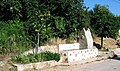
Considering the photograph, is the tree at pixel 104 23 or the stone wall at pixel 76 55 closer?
the stone wall at pixel 76 55

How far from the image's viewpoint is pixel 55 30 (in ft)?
69.2

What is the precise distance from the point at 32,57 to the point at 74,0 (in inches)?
328

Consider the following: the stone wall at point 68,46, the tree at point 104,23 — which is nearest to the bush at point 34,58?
the stone wall at point 68,46

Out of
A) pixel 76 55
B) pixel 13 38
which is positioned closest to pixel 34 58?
pixel 13 38

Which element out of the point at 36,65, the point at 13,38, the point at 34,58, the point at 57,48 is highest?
the point at 13,38

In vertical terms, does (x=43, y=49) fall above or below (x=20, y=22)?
below

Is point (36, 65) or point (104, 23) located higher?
point (104, 23)

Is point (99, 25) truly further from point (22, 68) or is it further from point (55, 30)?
point (22, 68)

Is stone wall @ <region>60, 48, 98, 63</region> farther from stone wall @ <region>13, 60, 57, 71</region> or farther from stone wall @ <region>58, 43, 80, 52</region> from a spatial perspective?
stone wall @ <region>13, 60, 57, 71</region>

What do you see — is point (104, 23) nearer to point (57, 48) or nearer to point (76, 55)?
point (57, 48)

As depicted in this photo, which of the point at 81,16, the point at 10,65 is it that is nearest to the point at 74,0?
the point at 81,16

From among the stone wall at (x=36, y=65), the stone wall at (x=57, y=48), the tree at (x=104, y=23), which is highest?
the tree at (x=104, y=23)

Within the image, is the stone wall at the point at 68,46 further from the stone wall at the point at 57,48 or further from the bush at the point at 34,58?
the bush at the point at 34,58

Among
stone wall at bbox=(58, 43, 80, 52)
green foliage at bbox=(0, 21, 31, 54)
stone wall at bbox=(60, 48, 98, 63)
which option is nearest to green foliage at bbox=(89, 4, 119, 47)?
stone wall at bbox=(58, 43, 80, 52)
